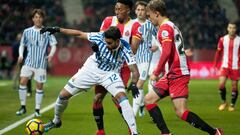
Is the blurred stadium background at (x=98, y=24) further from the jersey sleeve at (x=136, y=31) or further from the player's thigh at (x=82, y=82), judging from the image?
the player's thigh at (x=82, y=82)

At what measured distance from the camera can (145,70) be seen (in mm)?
13133

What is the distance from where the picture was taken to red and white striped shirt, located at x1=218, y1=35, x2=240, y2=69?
15.6 meters

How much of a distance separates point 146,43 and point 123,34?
2.80 metres

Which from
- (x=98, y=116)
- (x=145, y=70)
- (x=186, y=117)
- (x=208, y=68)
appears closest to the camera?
(x=186, y=117)

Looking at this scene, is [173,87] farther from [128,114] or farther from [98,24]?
[98,24]

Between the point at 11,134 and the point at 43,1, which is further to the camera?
the point at 43,1

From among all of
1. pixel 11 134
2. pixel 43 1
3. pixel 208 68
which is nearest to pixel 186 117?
pixel 11 134

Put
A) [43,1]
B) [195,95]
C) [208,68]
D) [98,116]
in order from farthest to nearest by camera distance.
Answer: [43,1], [208,68], [195,95], [98,116]

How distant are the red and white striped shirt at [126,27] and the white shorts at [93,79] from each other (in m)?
1.14

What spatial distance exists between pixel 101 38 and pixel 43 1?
26.8m

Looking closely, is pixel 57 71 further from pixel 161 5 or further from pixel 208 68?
pixel 161 5

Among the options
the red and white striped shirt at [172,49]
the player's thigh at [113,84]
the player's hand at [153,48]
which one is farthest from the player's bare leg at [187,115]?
the player's hand at [153,48]

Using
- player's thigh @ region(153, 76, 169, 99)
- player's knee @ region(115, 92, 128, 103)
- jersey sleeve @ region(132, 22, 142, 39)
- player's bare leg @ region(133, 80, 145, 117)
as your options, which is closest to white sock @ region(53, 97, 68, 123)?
player's knee @ region(115, 92, 128, 103)

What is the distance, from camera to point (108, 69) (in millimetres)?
9508
